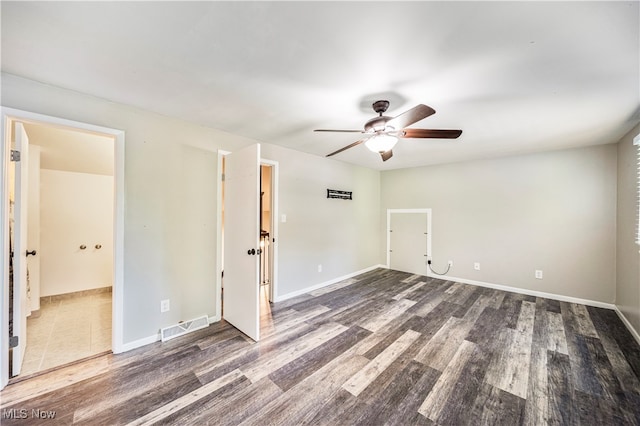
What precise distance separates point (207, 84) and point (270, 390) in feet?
8.02

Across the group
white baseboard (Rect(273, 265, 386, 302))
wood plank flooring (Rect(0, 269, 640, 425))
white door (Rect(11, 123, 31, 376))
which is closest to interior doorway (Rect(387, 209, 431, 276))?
white baseboard (Rect(273, 265, 386, 302))

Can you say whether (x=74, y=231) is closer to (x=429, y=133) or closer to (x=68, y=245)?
(x=68, y=245)

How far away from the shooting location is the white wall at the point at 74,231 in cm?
367

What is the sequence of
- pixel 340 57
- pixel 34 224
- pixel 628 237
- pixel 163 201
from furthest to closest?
1. pixel 34 224
2. pixel 628 237
3. pixel 163 201
4. pixel 340 57

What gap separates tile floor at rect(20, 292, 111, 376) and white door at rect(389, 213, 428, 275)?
4.95 m

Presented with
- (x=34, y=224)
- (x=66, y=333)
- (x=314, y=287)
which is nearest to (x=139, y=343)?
(x=66, y=333)

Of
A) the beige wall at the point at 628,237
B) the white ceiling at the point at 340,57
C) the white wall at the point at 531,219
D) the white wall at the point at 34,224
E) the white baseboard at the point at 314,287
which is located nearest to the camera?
the white ceiling at the point at 340,57

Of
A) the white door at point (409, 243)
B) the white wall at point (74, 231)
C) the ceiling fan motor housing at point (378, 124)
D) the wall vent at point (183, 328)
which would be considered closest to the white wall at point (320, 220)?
the white door at point (409, 243)

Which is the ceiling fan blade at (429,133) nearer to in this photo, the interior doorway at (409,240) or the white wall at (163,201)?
the white wall at (163,201)

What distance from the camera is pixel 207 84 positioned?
6.21ft

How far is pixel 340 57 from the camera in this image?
1.54m

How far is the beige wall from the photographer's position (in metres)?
2.62

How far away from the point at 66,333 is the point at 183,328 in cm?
126

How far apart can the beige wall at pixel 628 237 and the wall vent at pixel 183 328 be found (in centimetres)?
475
